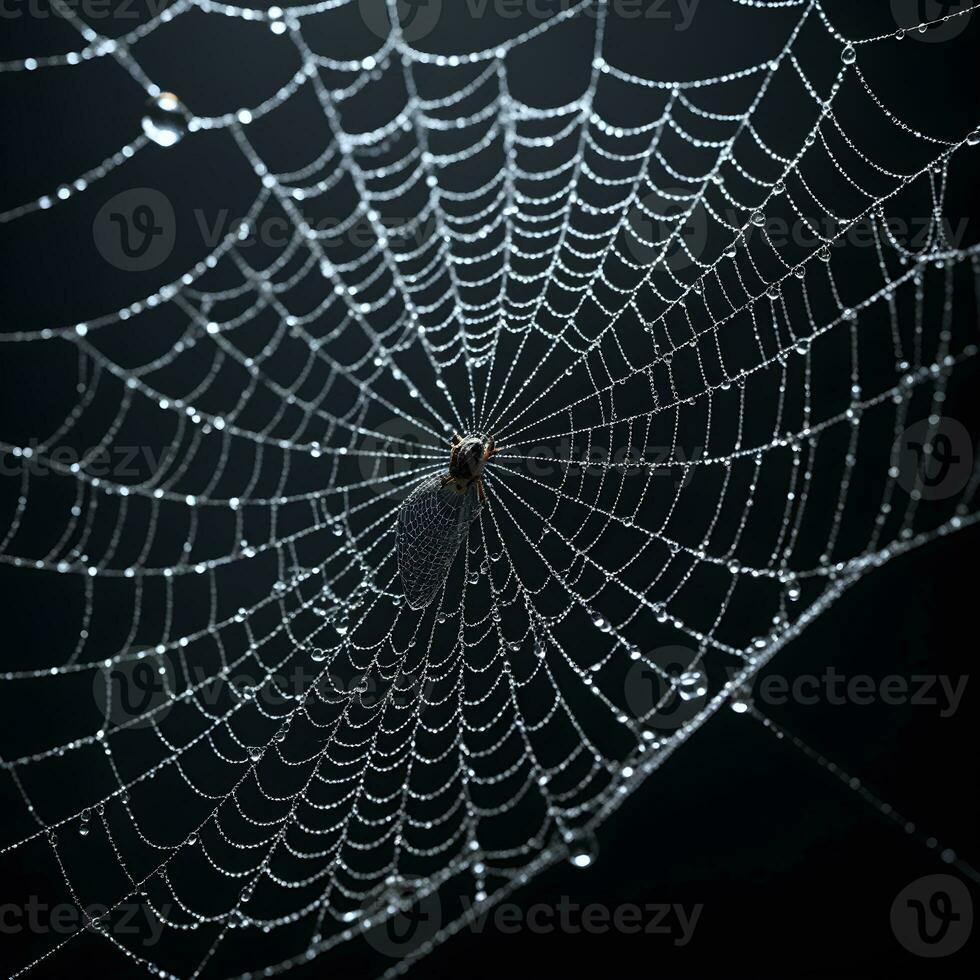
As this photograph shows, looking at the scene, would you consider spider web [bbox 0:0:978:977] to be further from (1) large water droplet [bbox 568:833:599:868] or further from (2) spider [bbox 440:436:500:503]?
(1) large water droplet [bbox 568:833:599:868]

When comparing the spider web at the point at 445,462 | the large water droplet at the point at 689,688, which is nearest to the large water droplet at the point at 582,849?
the large water droplet at the point at 689,688

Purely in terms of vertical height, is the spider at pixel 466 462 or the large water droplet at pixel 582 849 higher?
the spider at pixel 466 462

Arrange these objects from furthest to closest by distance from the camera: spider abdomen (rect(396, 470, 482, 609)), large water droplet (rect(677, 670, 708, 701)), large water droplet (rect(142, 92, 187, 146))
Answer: spider abdomen (rect(396, 470, 482, 609)) → large water droplet (rect(677, 670, 708, 701)) → large water droplet (rect(142, 92, 187, 146))

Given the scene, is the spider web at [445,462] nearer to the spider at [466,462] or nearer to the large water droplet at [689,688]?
the spider at [466,462]

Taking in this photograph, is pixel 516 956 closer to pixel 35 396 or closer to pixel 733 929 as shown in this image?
pixel 733 929

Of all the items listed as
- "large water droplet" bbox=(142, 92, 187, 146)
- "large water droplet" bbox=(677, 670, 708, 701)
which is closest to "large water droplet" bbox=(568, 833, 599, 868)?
"large water droplet" bbox=(677, 670, 708, 701)

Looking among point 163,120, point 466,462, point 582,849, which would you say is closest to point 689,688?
Result: point 582,849
